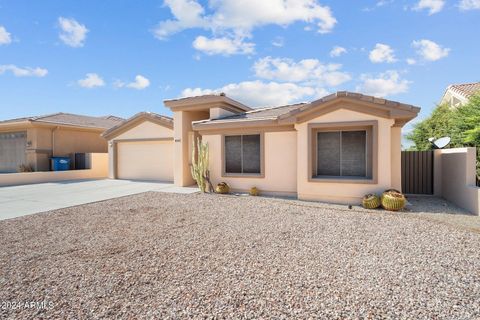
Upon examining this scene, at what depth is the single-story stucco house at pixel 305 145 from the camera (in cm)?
956

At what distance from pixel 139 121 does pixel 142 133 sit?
830 mm

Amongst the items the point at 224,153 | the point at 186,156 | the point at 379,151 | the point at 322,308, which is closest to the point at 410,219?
the point at 379,151

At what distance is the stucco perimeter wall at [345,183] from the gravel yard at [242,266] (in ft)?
5.69

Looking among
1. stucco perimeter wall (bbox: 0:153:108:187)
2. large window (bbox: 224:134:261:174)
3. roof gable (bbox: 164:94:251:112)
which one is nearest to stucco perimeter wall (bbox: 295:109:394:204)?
large window (bbox: 224:134:261:174)

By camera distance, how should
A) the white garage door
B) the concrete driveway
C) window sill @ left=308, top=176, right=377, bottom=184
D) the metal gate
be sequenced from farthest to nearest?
1. the white garage door
2. the metal gate
3. window sill @ left=308, top=176, right=377, bottom=184
4. the concrete driveway

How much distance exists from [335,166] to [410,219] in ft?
11.6

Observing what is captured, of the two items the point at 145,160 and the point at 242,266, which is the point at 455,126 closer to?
the point at 242,266

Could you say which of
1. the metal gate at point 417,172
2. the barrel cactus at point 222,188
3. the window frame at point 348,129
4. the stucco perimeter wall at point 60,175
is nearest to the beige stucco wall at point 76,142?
the stucco perimeter wall at point 60,175

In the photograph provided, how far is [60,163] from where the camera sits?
64.1 feet

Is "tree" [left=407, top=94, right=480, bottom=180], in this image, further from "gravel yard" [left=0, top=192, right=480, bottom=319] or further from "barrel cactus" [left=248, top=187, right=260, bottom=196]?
"barrel cactus" [left=248, top=187, right=260, bottom=196]

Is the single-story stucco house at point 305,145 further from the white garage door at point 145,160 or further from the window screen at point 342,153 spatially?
the white garage door at point 145,160

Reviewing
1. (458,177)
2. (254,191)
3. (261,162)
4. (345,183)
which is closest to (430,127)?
(458,177)

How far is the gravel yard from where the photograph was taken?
3475 millimetres

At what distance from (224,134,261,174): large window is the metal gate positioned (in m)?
6.69
